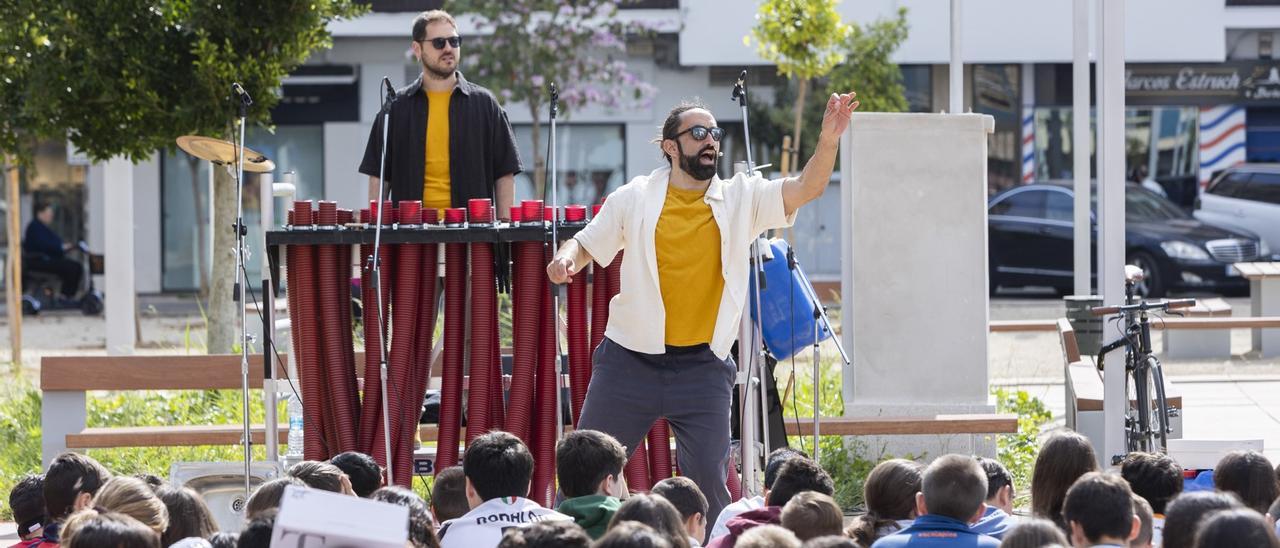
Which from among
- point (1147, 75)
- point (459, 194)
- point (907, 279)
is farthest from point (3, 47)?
point (1147, 75)

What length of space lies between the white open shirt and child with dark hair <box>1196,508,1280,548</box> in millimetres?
2587

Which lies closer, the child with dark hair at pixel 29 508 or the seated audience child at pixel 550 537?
the seated audience child at pixel 550 537

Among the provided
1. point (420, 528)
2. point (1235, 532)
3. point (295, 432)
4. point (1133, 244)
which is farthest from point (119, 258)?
point (1133, 244)

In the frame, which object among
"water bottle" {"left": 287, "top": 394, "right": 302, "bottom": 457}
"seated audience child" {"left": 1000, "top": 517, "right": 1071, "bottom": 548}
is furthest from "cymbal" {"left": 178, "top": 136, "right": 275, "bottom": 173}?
"seated audience child" {"left": 1000, "top": 517, "right": 1071, "bottom": 548}

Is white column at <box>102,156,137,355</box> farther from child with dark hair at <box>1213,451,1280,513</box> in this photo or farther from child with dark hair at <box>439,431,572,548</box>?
child with dark hair at <box>1213,451,1280,513</box>

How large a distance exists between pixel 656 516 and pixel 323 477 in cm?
130

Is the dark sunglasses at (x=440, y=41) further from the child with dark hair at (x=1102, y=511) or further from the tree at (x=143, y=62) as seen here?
the child with dark hair at (x=1102, y=511)

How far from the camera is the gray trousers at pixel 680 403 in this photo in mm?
6625

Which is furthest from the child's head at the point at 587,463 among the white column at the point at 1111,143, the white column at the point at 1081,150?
the white column at the point at 1081,150

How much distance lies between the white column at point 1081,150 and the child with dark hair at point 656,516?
568cm

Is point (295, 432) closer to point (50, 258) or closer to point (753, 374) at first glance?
point (753, 374)

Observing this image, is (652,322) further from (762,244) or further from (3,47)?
(3,47)

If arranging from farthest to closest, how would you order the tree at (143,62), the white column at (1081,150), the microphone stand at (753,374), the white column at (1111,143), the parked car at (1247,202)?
the parked car at (1247,202), the tree at (143,62), the white column at (1081,150), the white column at (1111,143), the microphone stand at (753,374)

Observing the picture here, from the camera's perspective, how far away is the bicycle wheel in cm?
788
